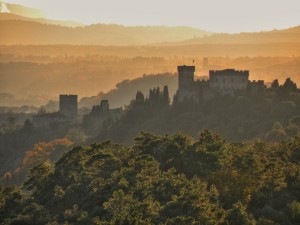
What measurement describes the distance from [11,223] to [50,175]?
22995 mm

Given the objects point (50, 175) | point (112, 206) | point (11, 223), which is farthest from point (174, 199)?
point (50, 175)

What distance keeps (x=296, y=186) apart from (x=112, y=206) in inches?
860

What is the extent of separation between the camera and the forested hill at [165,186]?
8806 centimetres

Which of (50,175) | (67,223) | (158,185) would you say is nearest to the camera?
(67,223)

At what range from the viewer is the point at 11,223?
9412 centimetres

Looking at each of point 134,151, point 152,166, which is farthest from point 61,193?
point 134,151

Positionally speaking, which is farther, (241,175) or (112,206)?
(241,175)

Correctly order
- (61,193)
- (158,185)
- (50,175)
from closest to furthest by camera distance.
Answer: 1. (158,185)
2. (61,193)
3. (50,175)

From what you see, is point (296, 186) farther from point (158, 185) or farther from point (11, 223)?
point (11, 223)

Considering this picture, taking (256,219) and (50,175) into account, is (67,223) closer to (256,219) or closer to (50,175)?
(256,219)

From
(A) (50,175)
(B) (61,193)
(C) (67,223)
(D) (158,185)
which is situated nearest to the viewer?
(C) (67,223)

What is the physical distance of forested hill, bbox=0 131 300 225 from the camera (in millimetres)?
88062

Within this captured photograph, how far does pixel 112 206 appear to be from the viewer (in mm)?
91062

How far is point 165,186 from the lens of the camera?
98750 millimetres
